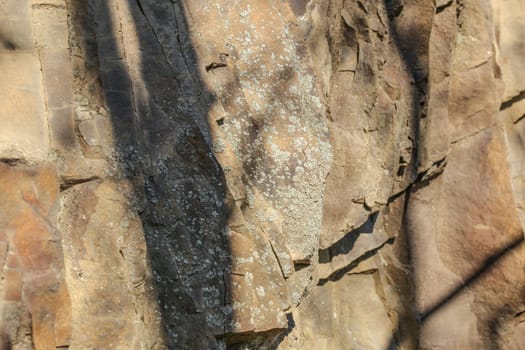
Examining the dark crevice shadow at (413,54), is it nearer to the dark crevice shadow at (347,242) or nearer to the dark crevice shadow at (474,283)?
the dark crevice shadow at (347,242)

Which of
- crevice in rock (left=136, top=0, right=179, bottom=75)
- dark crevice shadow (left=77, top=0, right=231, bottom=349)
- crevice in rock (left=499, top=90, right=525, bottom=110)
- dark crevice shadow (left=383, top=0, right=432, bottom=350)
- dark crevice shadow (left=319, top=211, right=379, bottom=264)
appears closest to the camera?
dark crevice shadow (left=77, top=0, right=231, bottom=349)

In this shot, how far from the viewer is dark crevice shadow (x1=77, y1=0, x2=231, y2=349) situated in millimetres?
1884

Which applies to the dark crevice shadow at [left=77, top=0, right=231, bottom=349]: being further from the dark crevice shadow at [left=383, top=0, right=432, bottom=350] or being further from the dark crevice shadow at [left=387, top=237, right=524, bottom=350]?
the dark crevice shadow at [left=387, top=237, right=524, bottom=350]

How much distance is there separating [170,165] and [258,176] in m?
0.31

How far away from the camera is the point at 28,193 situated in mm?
1729

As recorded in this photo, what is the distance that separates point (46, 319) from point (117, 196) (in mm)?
352

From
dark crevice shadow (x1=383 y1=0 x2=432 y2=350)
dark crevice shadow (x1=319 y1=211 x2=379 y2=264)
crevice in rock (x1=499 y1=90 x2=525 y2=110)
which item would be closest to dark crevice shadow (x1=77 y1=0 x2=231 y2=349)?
dark crevice shadow (x1=319 y1=211 x2=379 y2=264)

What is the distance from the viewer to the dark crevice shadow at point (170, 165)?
188 centimetres

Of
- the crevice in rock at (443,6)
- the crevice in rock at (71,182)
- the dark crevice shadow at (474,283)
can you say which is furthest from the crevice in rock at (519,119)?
the crevice in rock at (71,182)

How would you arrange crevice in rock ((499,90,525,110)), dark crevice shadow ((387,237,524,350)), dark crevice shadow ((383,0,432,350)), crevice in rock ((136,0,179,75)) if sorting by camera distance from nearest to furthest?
crevice in rock ((136,0,179,75)), dark crevice shadow ((383,0,432,350)), dark crevice shadow ((387,237,524,350)), crevice in rock ((499,90,525,110))

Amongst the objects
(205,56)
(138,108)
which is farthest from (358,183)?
(138,108)

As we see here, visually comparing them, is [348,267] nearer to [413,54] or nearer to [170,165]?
[413,54]

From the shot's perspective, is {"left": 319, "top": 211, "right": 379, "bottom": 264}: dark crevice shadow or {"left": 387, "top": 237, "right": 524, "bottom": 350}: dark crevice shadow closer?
{"left": 319, "top": 211, "right": 379, "bottom": 264}: dark crevice shadow

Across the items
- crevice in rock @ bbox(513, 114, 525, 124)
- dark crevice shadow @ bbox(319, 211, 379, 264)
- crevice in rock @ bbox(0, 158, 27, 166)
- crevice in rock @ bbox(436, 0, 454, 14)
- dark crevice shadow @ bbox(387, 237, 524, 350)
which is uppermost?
crevice in rock @ bbox(436, 0, 454, 14)
